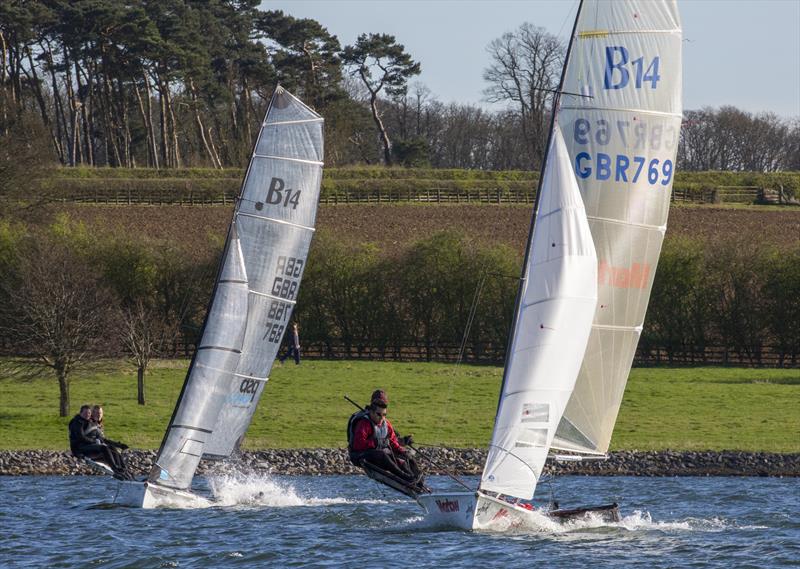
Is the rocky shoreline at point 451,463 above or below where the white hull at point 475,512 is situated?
below

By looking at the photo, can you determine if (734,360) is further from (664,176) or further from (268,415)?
(664,176)

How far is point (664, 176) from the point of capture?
2089 centimetres

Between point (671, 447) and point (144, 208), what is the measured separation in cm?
4924

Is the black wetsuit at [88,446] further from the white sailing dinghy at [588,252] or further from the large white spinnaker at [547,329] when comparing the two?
the large white spinnaker at [547,329]

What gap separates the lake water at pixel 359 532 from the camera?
64.6 feet

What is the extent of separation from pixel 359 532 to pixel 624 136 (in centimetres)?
742

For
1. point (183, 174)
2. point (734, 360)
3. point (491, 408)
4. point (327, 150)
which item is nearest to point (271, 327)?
point (491, 408)

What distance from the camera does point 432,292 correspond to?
180 ft

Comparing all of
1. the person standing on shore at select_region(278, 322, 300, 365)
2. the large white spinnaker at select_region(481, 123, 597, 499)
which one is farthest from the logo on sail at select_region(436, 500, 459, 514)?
the person standing on shore at select_region(278, 322, 300, 365)

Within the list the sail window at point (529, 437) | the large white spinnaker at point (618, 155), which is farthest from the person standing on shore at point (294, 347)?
the sail window at point (529, 437)

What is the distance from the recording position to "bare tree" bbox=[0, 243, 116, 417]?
35938 millimetres

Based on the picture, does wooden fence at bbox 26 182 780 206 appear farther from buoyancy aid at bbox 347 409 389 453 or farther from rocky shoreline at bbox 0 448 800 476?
buoyancy aid at bbox 347 409 389 453

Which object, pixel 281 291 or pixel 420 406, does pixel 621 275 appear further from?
pixel 420 406

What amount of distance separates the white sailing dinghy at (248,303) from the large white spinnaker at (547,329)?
20.6 ft
